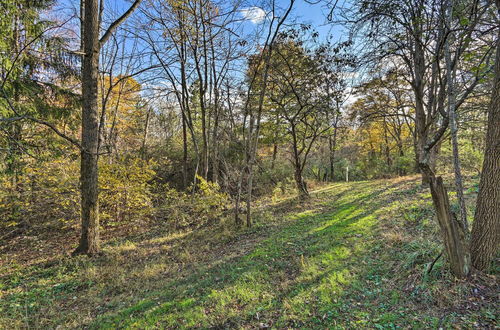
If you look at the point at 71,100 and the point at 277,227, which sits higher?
the point at 71,100

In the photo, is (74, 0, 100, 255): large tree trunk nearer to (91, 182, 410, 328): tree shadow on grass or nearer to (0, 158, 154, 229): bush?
(0, 158, 154, 229): bush

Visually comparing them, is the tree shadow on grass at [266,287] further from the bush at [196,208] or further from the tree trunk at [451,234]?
the bush at [196,208]

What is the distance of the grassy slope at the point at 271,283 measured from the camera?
8.14 feet

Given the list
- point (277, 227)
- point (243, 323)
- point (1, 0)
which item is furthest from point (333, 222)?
point (1, 0)

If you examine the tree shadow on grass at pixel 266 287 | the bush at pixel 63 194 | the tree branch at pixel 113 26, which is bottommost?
the tree shadow on grass at pixel 266 287

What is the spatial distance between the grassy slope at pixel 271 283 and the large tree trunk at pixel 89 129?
28.5 inches

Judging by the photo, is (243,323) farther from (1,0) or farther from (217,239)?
(1,0)

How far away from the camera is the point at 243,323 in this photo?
2.59m

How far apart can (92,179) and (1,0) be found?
414 centimetres

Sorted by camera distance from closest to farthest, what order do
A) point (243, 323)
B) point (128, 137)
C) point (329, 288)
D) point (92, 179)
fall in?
1. point (243, 323)
2. point (329, 288)
3. point (92, 179)
4. point (128, 137)

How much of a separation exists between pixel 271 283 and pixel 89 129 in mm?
5180

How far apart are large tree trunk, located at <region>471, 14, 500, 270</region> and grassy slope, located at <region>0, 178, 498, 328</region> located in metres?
0.34

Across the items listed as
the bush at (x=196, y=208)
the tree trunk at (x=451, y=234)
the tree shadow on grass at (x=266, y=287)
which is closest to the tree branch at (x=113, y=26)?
the bush at (x=196, y=208)

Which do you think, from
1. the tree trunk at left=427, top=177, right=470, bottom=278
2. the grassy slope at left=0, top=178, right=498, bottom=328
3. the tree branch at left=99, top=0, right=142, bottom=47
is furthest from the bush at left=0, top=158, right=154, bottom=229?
the tree trunk at left=427, top=177, right=470, bottom=278
